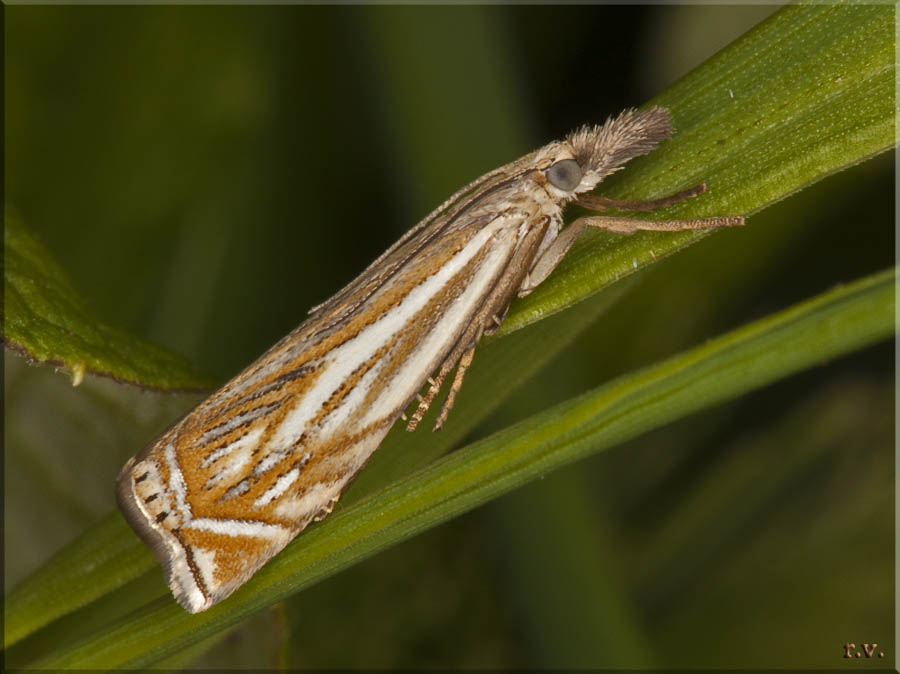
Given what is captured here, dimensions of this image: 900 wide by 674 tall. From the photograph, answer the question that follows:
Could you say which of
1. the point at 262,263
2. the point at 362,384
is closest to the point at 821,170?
the point at 362,384

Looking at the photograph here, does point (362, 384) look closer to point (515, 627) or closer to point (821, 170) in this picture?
point (821, 170)

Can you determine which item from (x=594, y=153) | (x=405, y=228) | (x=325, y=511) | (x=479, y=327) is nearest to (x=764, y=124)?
(x=594, y=153)

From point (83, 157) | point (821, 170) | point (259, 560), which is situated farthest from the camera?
point (83, 157)

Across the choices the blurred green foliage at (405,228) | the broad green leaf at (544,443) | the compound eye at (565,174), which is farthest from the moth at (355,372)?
the blurred green foliage at (405,228)

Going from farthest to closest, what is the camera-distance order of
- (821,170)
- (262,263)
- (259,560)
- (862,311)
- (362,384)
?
(262,263) < (362,384) < (259,560) < (821,170) < (862,311)

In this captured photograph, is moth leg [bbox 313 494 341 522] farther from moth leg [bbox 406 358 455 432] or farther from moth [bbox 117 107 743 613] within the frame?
moth leg [bbox 406 358 455 432]
